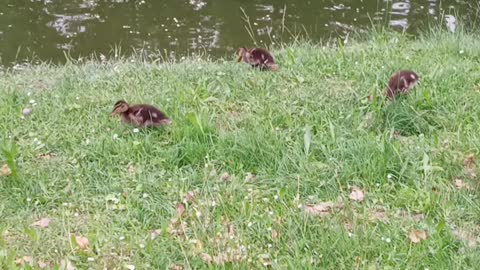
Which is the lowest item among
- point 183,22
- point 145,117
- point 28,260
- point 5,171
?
point 183,22

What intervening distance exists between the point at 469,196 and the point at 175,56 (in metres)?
4.51

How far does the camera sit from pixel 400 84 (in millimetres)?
4141

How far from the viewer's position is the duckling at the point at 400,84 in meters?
4.11

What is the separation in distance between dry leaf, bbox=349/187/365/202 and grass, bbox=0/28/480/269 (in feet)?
0.14

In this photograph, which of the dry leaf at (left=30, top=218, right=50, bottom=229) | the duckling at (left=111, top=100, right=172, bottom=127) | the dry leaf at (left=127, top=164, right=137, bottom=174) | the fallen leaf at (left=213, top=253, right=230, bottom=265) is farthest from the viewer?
the duckling at (left=111, top=100, right=172, bottom=127)

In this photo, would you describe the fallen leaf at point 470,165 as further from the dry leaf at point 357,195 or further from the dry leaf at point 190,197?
the dry leaf at point 190,197

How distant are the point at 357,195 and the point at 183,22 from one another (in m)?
5.48

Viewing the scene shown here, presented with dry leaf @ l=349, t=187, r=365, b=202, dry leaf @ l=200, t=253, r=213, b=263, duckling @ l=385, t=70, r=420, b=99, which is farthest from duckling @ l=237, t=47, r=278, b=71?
dry leaf @ l=200, t=253, r=213, b=263

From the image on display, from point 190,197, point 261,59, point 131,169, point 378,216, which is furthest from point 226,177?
point 261,59

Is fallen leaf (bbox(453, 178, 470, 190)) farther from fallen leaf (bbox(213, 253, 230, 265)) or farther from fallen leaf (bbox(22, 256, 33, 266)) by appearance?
fallen leaf (bbox(22, 256, 33, 266))

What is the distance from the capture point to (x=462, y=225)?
120 inches

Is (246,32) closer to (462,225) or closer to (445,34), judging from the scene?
(445,34)

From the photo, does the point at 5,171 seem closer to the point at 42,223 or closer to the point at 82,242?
the point at 42,223

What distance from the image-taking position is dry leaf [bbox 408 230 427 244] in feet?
9.55
